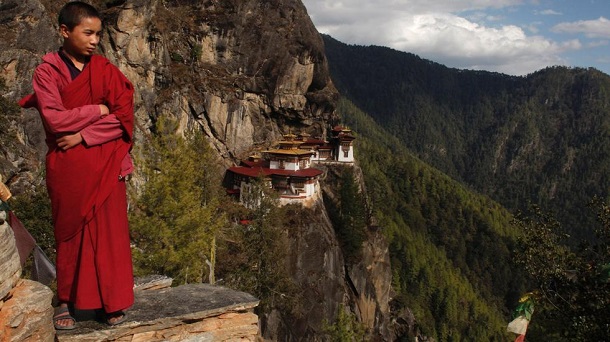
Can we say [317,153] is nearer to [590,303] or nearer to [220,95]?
[220,95]

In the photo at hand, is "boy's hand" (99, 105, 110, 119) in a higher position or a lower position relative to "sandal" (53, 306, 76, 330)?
higher

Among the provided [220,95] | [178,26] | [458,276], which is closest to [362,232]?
[220,95]

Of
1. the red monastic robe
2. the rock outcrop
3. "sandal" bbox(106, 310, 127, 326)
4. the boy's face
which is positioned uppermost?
the boy's face

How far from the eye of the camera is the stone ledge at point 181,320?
467 centimetres

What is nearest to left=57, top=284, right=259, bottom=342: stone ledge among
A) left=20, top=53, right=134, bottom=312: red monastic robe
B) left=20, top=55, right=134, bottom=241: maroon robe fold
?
left=20, top=53, right=134, bottom=312: red monastic robe

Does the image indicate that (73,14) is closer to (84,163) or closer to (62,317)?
(84,163)

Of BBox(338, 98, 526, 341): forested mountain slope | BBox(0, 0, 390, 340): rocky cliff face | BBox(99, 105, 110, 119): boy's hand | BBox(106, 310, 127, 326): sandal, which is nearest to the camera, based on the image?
BBox(99, 105, 110, 119): boy's hand

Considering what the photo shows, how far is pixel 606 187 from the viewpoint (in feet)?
611

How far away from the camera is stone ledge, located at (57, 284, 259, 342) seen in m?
4.67

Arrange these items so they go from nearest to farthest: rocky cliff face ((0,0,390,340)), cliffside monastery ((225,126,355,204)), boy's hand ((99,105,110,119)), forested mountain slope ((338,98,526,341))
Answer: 1. boy's hand ((99,105,110,119))
2. rocky cliff face ((0,0,390,340))
3. cliffside monastery ((225,126,355,204))
4. forested mountain slope ((338,98,526,341))

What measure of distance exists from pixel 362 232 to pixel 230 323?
4367 centimetres

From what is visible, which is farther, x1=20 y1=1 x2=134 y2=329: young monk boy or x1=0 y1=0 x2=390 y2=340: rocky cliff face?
x1=0 y1=0 x2=390 y2=340: rocky cliff face

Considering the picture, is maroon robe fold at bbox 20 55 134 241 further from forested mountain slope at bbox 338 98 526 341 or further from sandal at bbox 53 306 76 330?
forested mountain slope at bbox 338 98 526 341

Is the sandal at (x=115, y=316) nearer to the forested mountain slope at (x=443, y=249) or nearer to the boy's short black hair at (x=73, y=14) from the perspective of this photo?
the boy's short black hair at (x=73, y=14)
